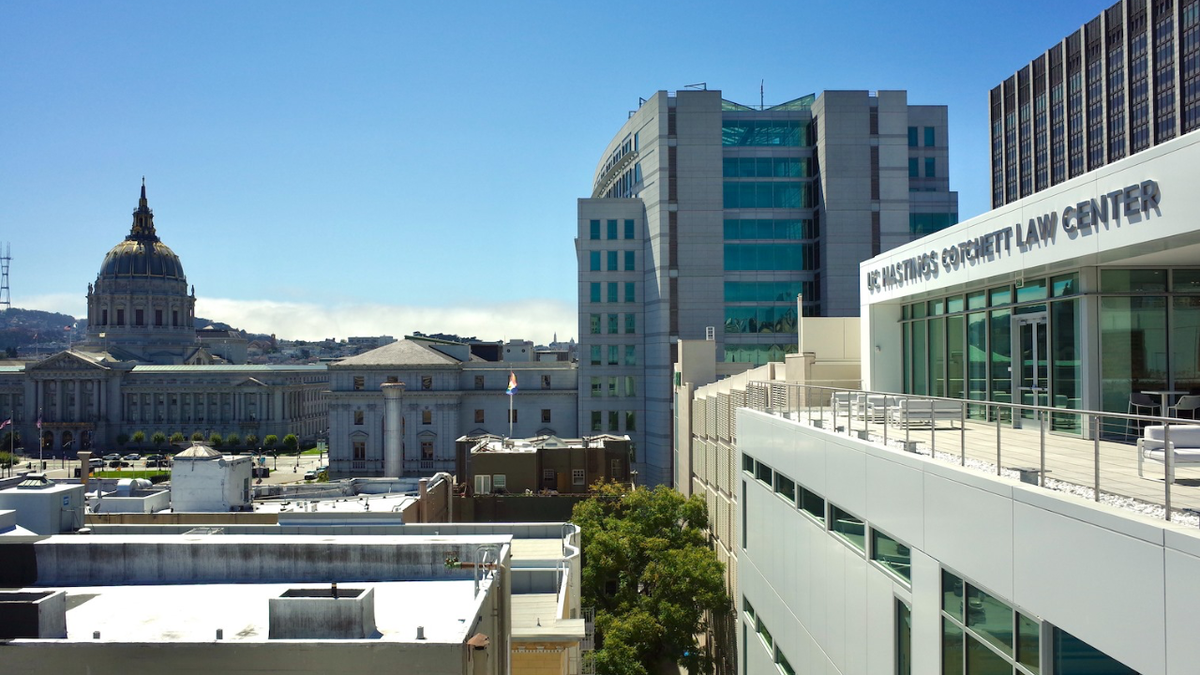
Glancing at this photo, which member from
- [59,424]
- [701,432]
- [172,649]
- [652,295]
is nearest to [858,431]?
[172,649]

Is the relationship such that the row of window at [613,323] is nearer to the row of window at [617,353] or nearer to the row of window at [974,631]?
the row of window at [617,353]

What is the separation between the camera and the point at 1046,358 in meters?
15.8

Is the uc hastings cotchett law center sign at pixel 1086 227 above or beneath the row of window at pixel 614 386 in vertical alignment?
above

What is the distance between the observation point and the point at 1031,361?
16.4 m

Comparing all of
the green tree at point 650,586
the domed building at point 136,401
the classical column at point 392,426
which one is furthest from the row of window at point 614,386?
the domed building at point 136,401

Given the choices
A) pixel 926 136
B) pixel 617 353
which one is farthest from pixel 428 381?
pixel 926 136

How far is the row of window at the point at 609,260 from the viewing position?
6681cm

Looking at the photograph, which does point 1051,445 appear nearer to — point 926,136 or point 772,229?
point 772,229

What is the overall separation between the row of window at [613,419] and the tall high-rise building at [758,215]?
6.04ft

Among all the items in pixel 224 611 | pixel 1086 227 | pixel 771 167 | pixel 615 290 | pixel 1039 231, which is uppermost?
pixel 771 167

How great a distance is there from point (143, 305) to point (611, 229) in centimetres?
12740

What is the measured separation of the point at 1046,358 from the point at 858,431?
4604 millimetres

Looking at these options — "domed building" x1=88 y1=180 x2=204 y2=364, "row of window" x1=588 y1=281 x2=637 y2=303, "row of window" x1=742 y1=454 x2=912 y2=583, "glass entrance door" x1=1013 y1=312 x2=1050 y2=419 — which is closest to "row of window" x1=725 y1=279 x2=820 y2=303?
"row of window" x1=588 y1=281 x2=637 y2=303

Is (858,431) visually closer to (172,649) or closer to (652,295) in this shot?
(172,649)
